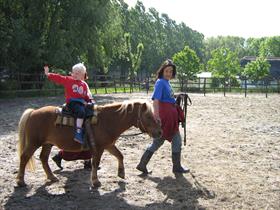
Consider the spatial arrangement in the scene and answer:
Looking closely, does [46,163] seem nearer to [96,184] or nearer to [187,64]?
[96,184]

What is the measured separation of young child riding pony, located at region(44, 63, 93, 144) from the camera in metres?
5.55

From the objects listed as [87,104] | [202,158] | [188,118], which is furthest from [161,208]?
[188,118]

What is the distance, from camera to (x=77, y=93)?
5.70m

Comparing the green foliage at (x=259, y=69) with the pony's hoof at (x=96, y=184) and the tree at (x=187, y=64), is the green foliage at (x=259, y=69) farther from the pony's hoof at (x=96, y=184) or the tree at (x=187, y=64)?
the pony's hoof at (x=96, y=184)

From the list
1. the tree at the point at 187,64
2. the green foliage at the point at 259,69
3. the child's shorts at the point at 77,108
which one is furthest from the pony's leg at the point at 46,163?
the tree at the point at 187,64

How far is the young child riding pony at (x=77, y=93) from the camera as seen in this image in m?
5.55

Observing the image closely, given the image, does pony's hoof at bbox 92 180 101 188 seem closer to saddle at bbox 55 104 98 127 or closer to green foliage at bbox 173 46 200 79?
saddle at bbox 55 104 98 127

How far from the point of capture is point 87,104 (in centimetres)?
565

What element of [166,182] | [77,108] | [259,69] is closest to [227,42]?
[259,69]

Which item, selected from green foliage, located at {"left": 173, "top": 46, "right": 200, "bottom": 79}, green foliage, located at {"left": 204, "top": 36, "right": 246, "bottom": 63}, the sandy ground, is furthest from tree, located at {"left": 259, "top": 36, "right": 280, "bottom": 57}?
the sandy ground

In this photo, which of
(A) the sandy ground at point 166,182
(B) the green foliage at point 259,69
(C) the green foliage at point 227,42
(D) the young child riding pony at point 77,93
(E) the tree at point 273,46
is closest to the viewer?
(A) the sandy ground at point 166,182

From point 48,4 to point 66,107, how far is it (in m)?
21.0

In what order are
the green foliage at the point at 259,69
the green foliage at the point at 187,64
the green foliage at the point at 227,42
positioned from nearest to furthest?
the green foliage at the point at 259,69 → the green foliage at the point at 187,64 → the green foliage at the point at 227,42

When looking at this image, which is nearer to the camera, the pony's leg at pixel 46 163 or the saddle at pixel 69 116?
the saddle at pixel 69 116
